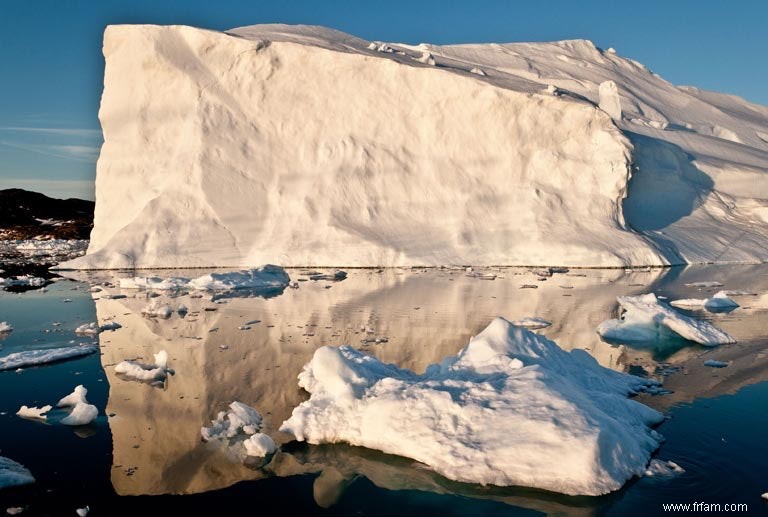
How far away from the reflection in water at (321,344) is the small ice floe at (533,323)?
0.21m

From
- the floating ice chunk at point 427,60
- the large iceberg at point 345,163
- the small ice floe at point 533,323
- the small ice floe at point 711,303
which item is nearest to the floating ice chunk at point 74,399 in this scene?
the small ice floe at point 533,323

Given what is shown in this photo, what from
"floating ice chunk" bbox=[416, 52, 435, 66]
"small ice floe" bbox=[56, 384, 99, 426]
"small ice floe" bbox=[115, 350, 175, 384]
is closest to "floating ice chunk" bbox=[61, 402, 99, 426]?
"small ice floe" bbox=[56, 384, 99, 426]

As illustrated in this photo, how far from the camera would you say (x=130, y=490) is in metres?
4.54

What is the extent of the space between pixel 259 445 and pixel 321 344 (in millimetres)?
3681

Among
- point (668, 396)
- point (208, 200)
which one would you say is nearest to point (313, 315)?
point (668, 396)

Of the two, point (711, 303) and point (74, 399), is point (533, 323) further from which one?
point (74, 399)

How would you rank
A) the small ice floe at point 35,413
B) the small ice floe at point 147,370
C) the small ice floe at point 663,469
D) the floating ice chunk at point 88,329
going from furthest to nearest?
1. the floating ice chunk at point 88,329
2. the small ice floe at point 147,370
3. the small ice floe at point 35,413
4. the small ice floe at point 663,469

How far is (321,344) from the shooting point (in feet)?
28.6

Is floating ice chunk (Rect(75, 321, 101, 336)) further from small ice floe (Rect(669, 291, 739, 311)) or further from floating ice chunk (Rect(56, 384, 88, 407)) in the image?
small ice floe (Rect(669, 291, 739, 311))

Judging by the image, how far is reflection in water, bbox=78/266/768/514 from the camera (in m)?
4.82

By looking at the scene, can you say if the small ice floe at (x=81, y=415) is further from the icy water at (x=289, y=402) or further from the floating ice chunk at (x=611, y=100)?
the floating ice chunk at (x=611, y=100)

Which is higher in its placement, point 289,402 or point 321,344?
point 321,344

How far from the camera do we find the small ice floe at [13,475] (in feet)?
14.9

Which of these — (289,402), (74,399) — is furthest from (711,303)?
(74,399)
